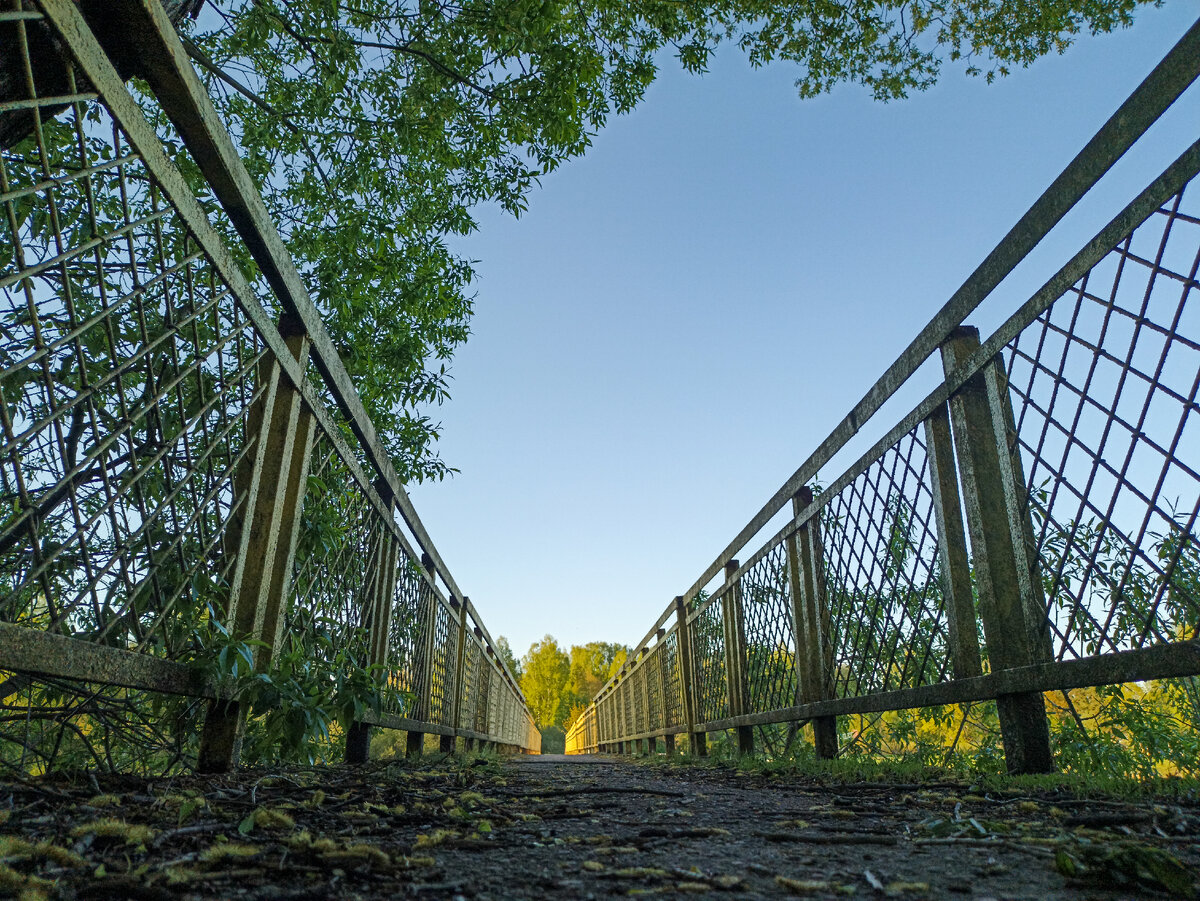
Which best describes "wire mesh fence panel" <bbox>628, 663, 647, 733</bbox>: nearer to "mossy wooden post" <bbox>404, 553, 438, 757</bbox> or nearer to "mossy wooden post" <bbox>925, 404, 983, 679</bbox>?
"mossy wooden post" <bbox>404, 553, 438, 757</bbox>

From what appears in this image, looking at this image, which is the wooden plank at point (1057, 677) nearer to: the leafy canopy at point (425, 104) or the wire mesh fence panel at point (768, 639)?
the wire mesh fence panel at point (768, 639)

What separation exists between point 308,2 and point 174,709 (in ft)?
15.8

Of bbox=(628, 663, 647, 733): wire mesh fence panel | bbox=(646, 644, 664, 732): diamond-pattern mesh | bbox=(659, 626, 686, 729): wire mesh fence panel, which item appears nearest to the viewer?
bbox=(659, 626, 686, 729): wire mesh fence panel

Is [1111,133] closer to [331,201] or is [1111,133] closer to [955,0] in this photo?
[331,201]

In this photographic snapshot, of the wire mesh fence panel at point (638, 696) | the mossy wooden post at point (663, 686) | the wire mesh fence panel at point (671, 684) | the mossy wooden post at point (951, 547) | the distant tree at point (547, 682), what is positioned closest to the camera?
the mossy wooden post at point (951, 547)

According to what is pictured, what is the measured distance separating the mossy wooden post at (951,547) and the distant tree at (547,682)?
4848 cm

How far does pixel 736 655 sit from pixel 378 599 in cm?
280

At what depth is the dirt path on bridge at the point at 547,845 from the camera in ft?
3.32

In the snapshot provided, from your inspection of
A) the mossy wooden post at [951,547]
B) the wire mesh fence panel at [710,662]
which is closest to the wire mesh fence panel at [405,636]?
the wire mesh fence panel at [710,662]

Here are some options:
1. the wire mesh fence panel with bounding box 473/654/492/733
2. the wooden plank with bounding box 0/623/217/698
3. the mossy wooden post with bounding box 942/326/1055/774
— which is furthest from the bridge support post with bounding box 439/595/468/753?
the mossy wooden post with bounding box 942/326/1055/774

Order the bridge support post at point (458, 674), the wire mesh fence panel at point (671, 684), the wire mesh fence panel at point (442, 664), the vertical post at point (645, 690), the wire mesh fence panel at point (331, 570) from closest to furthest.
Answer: the wire mesh fence panel at point (331, 570) < the wire mesh fence panel at point (442, 664) < the bridge support post at point (458, 674) < the wire mesh fence panel at point (671, 684) < the vertical post at point (645, 690)

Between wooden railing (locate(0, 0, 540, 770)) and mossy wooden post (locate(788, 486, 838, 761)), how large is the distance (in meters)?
2.25

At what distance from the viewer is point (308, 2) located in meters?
5.00

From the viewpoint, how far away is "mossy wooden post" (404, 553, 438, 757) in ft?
17.8
